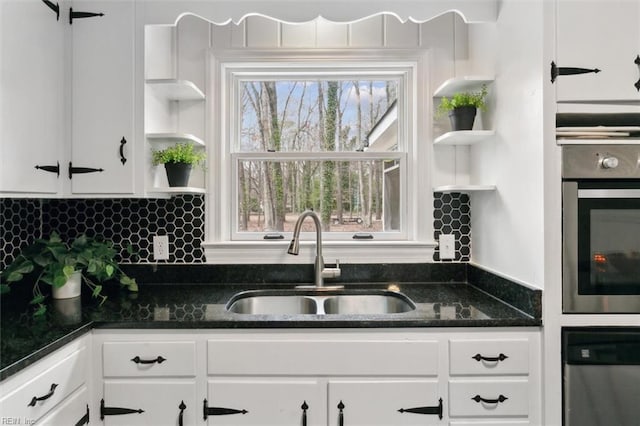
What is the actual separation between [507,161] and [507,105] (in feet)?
0.80

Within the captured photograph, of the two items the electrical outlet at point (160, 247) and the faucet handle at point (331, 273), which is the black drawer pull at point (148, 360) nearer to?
the electrical outlet at point (160, 247)

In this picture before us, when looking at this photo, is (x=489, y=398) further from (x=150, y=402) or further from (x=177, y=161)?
(x=177, y=161)

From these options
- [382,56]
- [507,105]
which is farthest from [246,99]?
[507,105]

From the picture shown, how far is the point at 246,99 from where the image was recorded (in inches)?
90.6

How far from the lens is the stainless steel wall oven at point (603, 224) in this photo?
1468mm

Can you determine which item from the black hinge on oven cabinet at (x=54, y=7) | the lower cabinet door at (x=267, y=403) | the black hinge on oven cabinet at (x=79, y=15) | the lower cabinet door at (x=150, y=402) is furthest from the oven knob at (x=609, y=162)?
the black hinge on oven cabinet at (x=54, y=7)

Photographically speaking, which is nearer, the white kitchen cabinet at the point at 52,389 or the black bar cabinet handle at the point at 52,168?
the white kitchen cabinet at the point at 52,389

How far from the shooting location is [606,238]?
1471 mm

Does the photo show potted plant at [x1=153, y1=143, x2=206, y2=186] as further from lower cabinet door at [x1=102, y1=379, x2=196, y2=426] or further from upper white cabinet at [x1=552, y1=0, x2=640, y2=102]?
upper white cabinet at [x1=552, y1=0, x2=640, y2=102]

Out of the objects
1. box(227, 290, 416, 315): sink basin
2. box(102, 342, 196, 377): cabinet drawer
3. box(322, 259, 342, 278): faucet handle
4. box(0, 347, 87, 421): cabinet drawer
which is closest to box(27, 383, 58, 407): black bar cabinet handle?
box(0, 347, 87, 421): cabinet drawer

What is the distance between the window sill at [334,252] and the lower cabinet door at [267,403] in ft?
2.52

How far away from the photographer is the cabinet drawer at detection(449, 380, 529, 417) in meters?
1.52

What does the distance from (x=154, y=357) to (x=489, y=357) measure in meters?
1.27

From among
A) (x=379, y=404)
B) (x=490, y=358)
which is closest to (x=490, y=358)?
(x=490, y=358)
